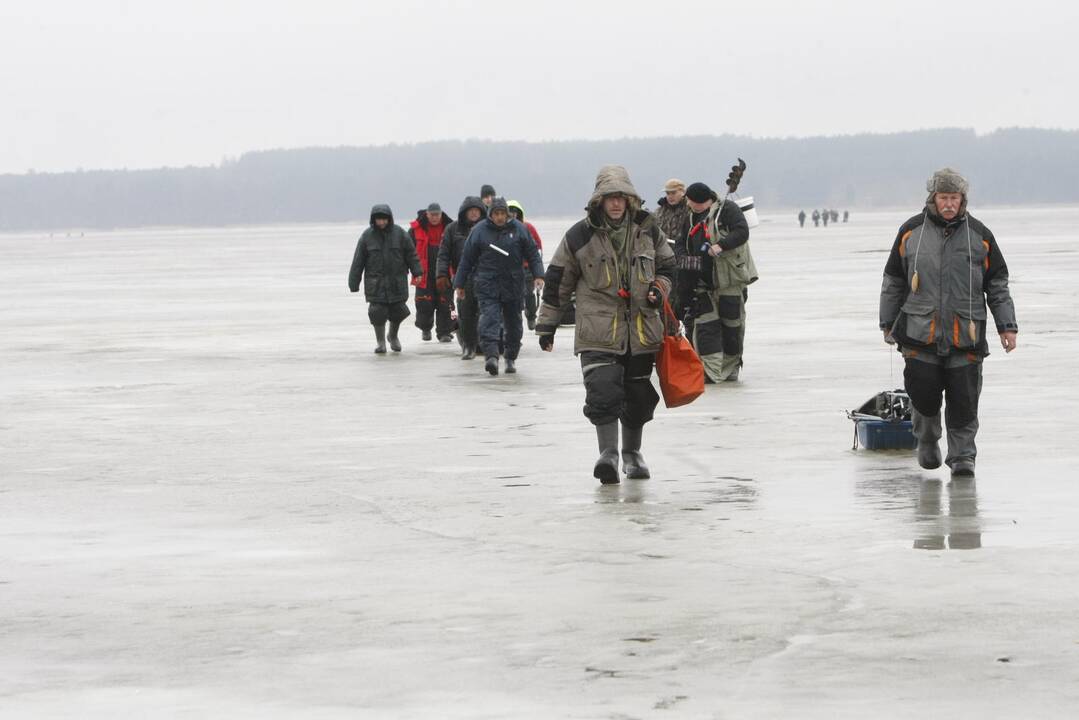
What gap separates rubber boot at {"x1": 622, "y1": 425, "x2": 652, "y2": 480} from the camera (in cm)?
1040

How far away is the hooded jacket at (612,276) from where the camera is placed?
403 inches

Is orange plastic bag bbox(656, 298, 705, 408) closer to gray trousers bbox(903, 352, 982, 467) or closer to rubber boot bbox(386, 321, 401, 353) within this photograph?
gray trousers bbox(903, 352, 982, 467)

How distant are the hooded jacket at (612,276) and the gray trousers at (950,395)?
1358 mm

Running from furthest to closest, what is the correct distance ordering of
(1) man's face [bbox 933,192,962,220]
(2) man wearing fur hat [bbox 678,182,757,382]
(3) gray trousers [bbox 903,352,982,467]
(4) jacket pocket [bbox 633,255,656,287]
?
(2) man wearing fur hat [bbox 678,182,757,382]
(4) jacket pocket [bbox 633,255,656,287]
(3) gray trousers [bbox 903,352,982,467]
(1) man's face [bbox 933,192,962,220]

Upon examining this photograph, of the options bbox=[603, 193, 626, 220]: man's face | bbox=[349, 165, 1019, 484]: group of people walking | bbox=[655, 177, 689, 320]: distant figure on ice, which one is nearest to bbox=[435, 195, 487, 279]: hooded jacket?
bbox=[655, 177, 689, 320]: distant figure on ice

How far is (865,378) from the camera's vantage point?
1579 centimetres

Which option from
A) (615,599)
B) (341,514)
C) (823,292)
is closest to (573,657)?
(615,599)

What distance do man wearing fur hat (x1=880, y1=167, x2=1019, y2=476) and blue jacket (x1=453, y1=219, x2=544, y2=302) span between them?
7784 mm

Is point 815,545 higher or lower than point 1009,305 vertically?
lower

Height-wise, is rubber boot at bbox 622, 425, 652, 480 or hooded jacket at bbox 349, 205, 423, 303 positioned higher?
hooded jacket at bbox 349, 205, 423, 303

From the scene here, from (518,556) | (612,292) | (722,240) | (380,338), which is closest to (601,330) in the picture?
(612,292)

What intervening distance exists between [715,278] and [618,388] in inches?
232

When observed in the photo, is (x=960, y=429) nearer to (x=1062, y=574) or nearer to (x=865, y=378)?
(x=1062, y=574)

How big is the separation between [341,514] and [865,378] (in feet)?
24.4
